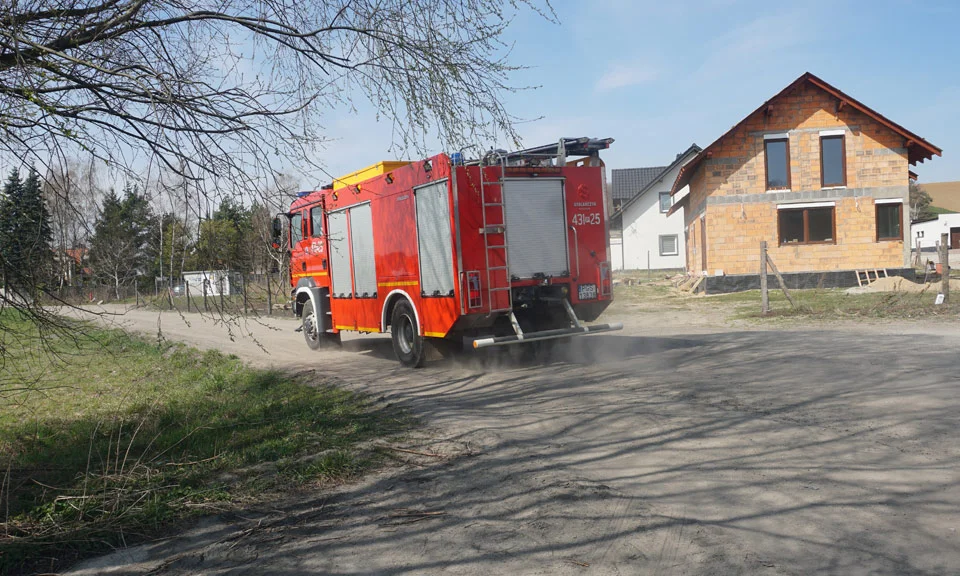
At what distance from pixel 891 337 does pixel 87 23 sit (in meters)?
11.6

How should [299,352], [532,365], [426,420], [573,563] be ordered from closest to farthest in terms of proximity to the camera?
[573,563], [426,420], [532,365], [299,352]

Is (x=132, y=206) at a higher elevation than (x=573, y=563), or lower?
higher

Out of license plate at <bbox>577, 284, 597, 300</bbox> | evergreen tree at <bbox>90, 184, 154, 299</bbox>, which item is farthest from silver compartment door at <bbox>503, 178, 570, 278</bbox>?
evergreen tree at <bbox>90, 184, 154, 299</bbox>

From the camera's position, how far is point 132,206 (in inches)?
256

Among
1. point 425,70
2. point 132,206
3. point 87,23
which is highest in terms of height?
point 87,23

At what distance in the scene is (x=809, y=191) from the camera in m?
25.8

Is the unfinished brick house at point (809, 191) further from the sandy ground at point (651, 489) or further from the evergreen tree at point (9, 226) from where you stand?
the evergreen tree at point (9, 226)

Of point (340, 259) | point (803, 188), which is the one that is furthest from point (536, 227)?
point (803, 188)

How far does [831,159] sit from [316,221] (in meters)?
19.8

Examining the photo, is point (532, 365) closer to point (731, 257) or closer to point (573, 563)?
point (573, 563)

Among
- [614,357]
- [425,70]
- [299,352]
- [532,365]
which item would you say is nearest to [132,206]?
[425,70]

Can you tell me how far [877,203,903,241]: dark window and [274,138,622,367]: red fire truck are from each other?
18880mm

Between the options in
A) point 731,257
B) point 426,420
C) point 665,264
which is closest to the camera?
point 426,420

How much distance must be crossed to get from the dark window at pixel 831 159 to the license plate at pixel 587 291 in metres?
18.5
